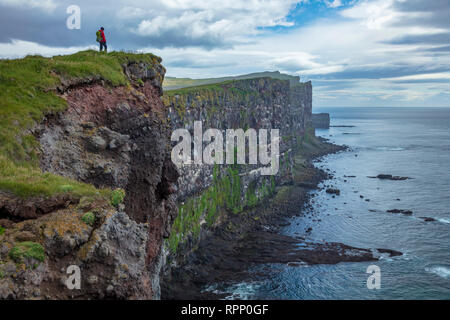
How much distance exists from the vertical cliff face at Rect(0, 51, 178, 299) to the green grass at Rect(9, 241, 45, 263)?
0.12 ft

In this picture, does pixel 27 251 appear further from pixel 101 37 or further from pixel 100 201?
pixel 101 37

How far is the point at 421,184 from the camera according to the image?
10681cm

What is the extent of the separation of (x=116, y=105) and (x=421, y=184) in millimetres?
109961

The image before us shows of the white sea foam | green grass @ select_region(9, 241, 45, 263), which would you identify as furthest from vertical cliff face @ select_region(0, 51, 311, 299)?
the white sea foam

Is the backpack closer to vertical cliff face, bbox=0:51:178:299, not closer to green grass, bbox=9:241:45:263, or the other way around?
vertical cliff face, bbox=0:51:178:299

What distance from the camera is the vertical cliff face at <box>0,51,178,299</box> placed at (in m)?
10.8

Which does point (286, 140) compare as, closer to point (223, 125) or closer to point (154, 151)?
point (223, 125)

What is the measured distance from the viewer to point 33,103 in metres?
18.4

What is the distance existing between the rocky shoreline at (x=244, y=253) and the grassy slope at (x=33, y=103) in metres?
32.7

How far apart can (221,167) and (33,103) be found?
56528mm

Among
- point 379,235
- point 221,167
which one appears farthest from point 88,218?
point 379,235

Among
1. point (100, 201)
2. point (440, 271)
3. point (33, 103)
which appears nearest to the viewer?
point (100, 201)

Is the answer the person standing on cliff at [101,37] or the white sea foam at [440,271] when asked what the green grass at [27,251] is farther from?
the white sea foam at [440,271]

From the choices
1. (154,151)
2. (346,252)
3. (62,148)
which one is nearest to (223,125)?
(346,252)
